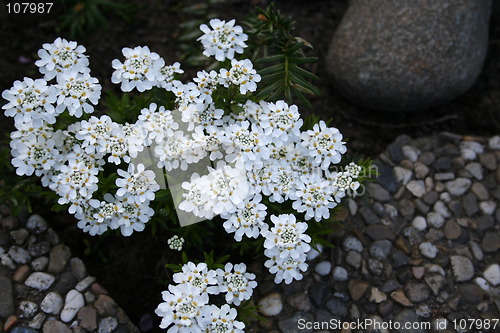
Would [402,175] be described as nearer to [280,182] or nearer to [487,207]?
[487,207]

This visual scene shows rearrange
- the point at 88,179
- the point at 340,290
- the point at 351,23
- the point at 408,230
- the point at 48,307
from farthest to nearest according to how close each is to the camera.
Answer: the point at 351,23 < the point at 408,230 < the point at 340,290 < the point at 48,307 < the point at 88,179

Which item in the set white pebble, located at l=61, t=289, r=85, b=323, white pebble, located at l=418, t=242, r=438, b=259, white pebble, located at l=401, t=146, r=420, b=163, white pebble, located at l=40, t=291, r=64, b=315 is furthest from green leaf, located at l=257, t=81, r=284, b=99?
white pebble, located at l=40, t=291, r=64, b=315

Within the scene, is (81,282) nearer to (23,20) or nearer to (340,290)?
(340,290)

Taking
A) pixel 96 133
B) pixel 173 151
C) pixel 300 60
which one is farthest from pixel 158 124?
pixel 300 60

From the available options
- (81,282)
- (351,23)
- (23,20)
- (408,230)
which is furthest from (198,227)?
(23,20)

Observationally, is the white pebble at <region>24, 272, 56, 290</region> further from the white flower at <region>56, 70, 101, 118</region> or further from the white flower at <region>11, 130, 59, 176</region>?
the white flower at <region>56, 70, 101, 118</region>
